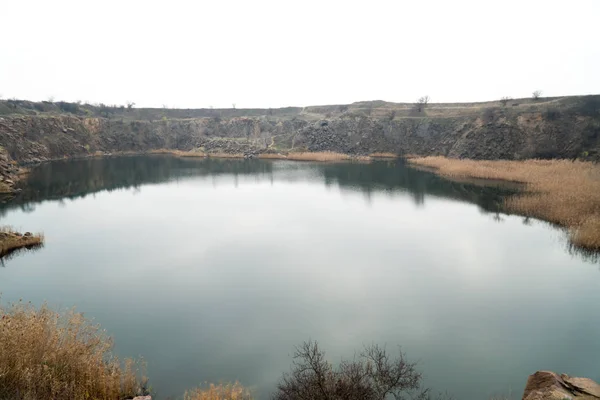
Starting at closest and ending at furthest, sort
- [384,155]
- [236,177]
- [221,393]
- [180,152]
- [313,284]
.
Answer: [221,393] → [313,284] → [236,177] → [384,155] → [180,152]

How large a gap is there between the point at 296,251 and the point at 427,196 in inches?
804

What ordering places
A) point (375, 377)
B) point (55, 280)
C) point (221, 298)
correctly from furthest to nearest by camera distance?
point (55, 280) → point (221, 298) → point (375, 377)

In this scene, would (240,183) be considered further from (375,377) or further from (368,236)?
(375,377)

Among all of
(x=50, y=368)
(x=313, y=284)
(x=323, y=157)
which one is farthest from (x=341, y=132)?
(x=50, y=368)

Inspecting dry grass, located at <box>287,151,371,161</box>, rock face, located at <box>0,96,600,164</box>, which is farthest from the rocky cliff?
dry grass, located at <box>287,151,371,161</box>

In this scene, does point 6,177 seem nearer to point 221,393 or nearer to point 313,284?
point 313,284

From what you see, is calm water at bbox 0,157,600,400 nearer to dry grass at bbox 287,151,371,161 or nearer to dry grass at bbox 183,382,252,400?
dry grass at bbox 183,382,252,400

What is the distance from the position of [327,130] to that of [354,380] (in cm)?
7426

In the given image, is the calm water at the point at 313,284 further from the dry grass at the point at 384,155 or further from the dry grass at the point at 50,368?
the dry grass at the point at 384,155

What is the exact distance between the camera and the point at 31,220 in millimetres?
26891

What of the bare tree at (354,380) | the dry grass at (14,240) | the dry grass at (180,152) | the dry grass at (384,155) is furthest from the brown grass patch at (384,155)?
the bare tree at (354,380)

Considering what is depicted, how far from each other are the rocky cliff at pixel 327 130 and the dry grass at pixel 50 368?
5509cm

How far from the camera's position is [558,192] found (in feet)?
95.9

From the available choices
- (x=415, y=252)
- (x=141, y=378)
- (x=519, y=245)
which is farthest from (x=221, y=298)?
(x=519, y=245)
